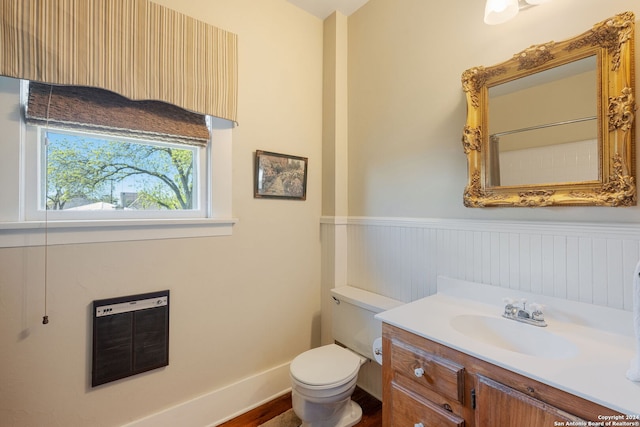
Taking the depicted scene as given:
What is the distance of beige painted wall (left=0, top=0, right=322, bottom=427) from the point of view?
124 cm

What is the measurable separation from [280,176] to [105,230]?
1021 millimetres

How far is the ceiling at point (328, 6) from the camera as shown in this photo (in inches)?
78.2

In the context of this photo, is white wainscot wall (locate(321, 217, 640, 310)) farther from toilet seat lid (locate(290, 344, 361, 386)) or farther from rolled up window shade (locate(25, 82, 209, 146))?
rolled up window shade (locate(25, 82, 209, 146))

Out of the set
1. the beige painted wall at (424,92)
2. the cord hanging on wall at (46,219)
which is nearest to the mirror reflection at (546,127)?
the beige painted wall at (424,92)

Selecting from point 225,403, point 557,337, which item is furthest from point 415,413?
point 225,403

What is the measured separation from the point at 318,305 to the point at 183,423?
1.07 m

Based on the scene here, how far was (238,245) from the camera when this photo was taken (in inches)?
70.6

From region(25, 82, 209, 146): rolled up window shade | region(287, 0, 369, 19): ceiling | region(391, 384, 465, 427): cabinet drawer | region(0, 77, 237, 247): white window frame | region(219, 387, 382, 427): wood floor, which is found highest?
region(287, 0, 369, 19): ceiling

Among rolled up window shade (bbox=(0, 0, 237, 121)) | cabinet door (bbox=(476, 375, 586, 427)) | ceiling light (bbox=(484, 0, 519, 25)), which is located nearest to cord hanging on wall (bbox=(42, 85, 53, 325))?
rolled up window shade (bbox=(0, 0, 237, 121))

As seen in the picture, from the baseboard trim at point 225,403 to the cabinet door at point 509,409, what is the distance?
1388mm

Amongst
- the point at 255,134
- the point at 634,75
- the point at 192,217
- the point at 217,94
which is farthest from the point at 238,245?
the point at 634,75

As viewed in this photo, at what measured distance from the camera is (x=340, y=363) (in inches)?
62.1

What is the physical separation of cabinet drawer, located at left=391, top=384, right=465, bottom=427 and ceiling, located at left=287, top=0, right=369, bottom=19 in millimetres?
2344

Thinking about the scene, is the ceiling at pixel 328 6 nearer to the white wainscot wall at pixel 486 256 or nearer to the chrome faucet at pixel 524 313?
the white wainscot wall at pixel 486 256
